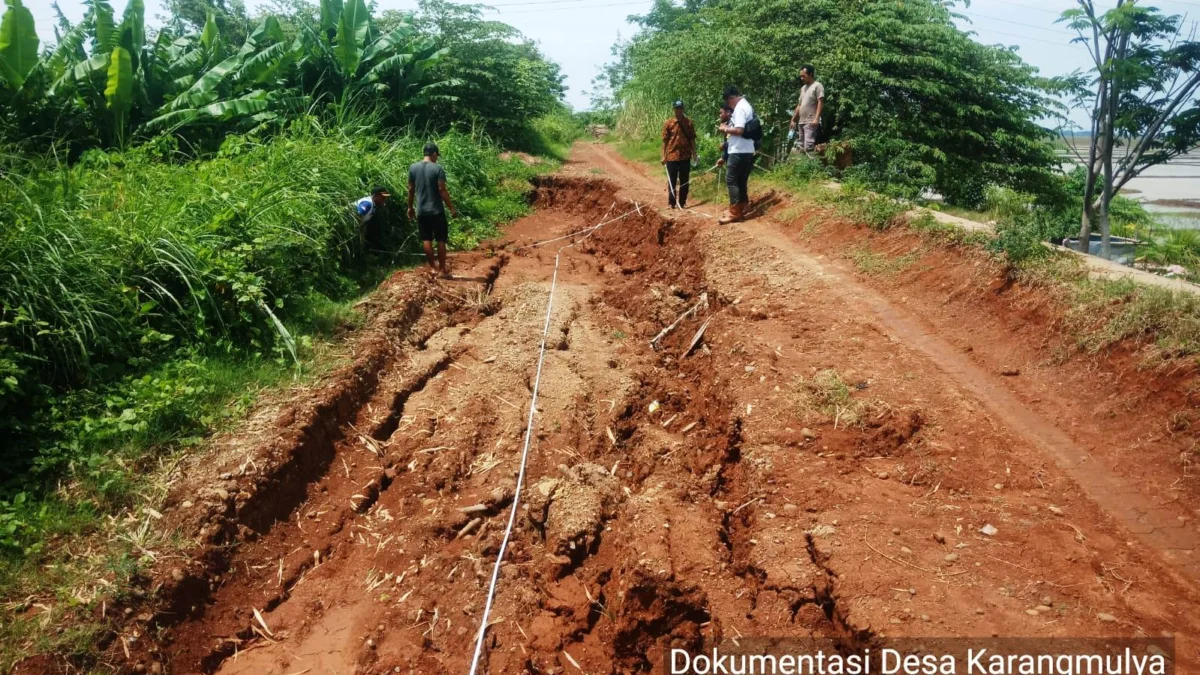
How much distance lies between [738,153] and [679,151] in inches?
59.4

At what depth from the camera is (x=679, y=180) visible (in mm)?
10680

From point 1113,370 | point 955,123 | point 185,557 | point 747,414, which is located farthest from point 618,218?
point 185,557

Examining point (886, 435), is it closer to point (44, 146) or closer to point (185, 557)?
point (185, 557)

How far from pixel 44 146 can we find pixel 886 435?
10294 millimetres

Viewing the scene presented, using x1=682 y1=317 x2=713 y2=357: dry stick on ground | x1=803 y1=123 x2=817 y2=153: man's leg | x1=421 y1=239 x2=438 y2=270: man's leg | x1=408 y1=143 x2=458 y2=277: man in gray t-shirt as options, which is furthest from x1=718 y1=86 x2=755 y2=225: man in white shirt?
x1=421 y1=239 x2=438 y2=270: man's leg

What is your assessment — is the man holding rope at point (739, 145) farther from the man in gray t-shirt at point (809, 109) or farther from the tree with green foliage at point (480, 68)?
the tree with green foliage at point (480, 68)

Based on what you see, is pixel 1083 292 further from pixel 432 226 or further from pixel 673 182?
pixel 673 182

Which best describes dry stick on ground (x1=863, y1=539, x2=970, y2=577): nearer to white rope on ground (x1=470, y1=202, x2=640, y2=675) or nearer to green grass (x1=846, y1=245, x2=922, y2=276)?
white rope on ground (x1=470, y1=202, x2=640, y2=675)

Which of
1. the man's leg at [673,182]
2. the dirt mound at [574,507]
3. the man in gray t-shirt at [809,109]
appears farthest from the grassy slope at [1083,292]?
the dirt mound at [574,507]

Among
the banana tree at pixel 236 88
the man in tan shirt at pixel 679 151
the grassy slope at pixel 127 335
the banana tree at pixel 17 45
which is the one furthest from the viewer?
the man in tan shirt at pixel 679 151

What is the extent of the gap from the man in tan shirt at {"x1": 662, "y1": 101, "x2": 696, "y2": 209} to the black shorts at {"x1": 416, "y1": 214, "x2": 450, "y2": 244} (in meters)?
3.64

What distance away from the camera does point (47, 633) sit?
326 cm

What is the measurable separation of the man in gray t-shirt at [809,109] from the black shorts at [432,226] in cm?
536

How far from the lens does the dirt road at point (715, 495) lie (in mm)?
3385
